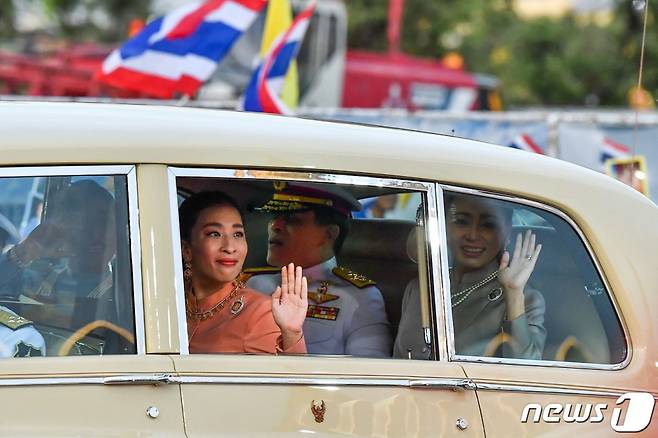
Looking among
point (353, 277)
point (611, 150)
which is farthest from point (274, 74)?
point (353, 277)

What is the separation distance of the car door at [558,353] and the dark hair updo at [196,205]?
59 cm

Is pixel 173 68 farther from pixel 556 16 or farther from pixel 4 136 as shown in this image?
pixel 556 16

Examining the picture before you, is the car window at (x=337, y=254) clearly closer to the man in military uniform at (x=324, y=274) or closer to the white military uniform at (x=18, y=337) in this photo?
the man in military uniform at (x=324, y=274)

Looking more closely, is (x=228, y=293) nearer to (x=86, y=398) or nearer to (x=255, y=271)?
(x=255, y=271)

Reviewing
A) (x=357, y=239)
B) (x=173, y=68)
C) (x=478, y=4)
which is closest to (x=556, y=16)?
(x=478, y=4)

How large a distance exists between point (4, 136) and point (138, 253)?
418 millimetres

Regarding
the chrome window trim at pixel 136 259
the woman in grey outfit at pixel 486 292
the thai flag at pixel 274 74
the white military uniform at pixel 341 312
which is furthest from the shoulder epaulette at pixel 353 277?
the thai flag at pixel 274 74

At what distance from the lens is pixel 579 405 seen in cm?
327

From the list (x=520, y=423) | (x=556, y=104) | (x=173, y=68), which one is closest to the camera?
(x=520, y=423)

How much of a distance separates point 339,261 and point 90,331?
0.86 metres

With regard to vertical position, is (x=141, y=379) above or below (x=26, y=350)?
below

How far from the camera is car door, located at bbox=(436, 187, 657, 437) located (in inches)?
127

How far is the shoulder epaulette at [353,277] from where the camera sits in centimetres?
356

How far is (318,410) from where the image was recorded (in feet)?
9.83
